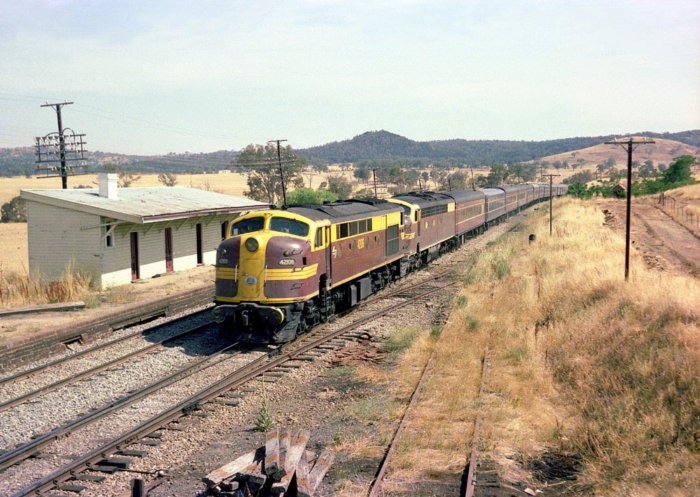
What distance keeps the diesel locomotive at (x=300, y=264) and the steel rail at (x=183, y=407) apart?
2.38 feet

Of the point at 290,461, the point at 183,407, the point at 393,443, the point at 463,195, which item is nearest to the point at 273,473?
the point at 290,461

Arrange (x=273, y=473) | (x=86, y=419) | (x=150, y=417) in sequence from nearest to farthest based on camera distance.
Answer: (x=273, y=473), (x=86, y=419), (x=150, y=417)

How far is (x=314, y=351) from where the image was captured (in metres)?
17.3

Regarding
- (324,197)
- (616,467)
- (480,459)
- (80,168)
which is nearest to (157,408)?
Result: (480,459)

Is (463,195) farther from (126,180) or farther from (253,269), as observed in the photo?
(126,180)

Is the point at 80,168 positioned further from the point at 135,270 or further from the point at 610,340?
the point at 610,340

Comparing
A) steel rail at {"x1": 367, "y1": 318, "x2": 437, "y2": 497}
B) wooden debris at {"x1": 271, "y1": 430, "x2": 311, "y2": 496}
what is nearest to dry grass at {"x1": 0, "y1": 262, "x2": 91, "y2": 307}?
steel rail at {"x1": 367, "y1": 318, "x2": 437, "y2": 497}

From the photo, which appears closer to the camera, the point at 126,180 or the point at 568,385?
the point at 568,385

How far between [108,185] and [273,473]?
79.8ft

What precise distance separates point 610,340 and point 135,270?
20070mm

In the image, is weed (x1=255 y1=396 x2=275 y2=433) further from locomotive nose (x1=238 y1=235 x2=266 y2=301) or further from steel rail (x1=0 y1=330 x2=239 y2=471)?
locomotive nose (x1=238 y1=235 x2=266 y2=301)

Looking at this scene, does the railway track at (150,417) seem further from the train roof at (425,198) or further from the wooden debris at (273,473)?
the train roof at (425,198)

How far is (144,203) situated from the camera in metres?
30.1

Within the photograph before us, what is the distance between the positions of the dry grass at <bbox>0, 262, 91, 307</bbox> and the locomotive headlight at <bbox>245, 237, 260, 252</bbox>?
9.69 meters
